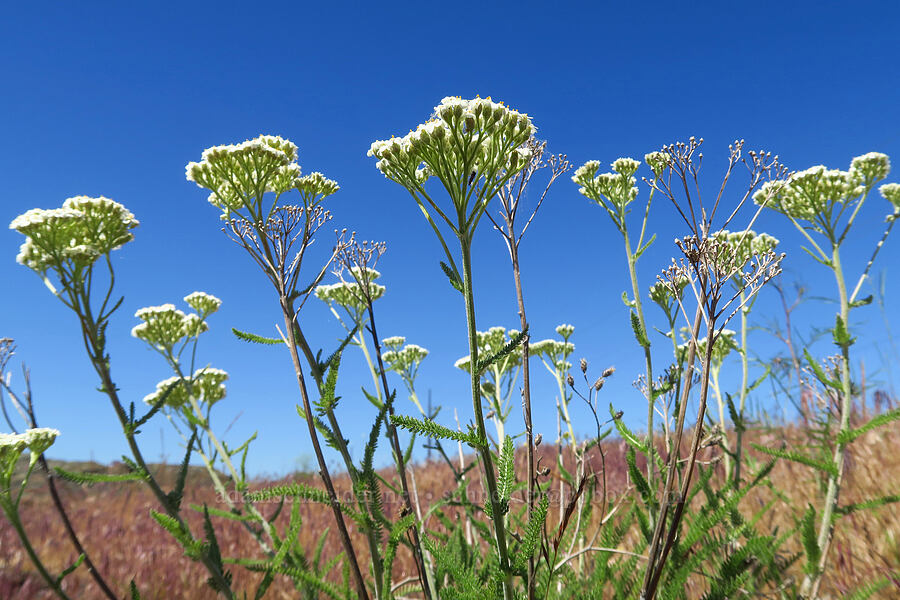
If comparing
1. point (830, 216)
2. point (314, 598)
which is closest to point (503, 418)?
point (314, 598)

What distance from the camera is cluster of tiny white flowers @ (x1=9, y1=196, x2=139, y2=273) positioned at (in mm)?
3014

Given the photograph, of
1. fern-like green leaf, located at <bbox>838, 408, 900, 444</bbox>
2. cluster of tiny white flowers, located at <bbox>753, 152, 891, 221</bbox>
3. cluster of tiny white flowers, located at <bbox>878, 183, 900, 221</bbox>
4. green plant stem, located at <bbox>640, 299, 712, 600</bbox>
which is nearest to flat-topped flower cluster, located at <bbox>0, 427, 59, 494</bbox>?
green plant stem, located at <bbox>640, 299, 712, 600</bbox>

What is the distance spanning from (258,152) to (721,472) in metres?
7.33

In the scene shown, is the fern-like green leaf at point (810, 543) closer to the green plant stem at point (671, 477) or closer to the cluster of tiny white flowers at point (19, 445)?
the green plant stem at point (671, 477)

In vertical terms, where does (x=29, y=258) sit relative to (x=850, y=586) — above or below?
above

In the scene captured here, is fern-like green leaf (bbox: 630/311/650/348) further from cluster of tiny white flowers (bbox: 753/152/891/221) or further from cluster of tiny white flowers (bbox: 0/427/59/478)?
cluster of tiny white flowers (bbox: 0/427/59/478)

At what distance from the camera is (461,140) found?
73.8 inches

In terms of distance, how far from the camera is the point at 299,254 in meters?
2.39

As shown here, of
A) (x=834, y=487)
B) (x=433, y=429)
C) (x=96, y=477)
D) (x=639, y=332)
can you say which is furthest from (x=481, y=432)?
(x=834, y=487)

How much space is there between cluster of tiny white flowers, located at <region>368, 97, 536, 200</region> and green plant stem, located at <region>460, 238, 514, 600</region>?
1.27ft

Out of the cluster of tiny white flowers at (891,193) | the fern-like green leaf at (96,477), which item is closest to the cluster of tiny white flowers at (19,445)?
the fern-like green leaf at (96,477)

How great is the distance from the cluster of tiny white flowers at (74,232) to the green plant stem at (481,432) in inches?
100

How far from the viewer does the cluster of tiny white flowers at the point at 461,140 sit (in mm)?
1827

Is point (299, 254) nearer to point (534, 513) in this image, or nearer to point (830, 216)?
point (534, 513)
